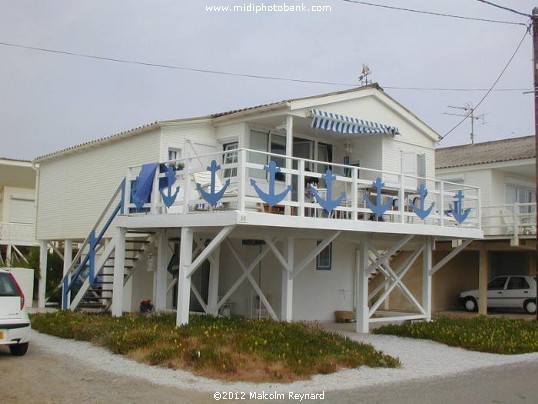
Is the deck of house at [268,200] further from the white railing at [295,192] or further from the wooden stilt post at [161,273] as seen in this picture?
the wooden stilt post at [161,273]

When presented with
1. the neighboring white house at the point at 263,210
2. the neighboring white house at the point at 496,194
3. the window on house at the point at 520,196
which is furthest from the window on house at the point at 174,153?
the window on house at the point at 520,196

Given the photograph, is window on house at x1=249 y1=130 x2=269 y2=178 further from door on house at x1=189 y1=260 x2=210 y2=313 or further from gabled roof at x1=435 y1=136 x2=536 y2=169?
gabled roof at x1=435 y1=136 x2=536 y2=169

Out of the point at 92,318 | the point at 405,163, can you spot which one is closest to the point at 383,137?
the point at 405,163

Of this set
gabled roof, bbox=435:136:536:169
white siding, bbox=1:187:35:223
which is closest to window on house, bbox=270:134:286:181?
gabled roof, bbox=435:136:536:169

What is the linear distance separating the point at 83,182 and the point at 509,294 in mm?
15473

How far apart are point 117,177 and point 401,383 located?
11.2 m

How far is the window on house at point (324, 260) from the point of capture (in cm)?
A: 1838

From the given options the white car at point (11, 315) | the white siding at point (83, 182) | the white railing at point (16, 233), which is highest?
the white siding at point (83, 182)

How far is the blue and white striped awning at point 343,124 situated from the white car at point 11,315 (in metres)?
8.18

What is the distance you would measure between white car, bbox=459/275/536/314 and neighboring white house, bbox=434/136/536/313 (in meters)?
0.91

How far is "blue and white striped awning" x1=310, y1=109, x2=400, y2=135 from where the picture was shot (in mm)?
16234

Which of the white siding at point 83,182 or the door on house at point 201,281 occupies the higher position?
the white siding at point 83,182

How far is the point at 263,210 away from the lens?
45.2 ft

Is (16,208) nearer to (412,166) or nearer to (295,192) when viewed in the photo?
(295,192)
